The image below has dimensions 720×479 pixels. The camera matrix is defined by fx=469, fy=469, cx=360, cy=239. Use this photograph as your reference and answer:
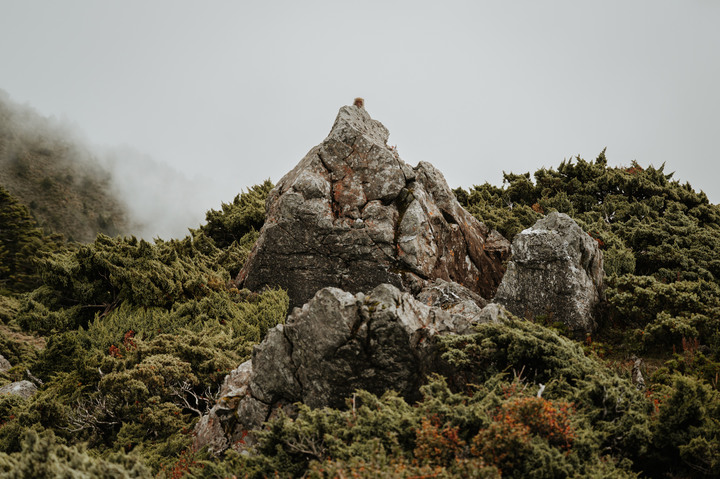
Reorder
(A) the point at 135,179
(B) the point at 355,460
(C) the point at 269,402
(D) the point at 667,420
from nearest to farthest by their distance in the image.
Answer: (B) the point at 355,460 < (D) the point at 667,420 < (C) the point at 269,402 < (A) the point at 135,179

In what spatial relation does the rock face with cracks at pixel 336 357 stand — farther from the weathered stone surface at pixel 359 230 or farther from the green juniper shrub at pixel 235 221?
the green juniper shrub at pixel 235 221

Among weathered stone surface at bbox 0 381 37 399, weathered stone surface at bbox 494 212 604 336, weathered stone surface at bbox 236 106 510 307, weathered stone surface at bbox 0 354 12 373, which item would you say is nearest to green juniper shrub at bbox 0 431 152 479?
weathered stone surface at bbox 0 381 37 399

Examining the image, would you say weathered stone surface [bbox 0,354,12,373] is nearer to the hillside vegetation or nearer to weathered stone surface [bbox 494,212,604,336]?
the hillside vegetation

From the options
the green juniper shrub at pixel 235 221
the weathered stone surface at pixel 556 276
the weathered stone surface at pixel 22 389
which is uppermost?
the green juniper shrub at pixel 235 221

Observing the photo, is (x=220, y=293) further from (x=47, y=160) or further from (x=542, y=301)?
(x=47, y=160)

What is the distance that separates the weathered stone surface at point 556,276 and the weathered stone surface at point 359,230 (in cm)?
269

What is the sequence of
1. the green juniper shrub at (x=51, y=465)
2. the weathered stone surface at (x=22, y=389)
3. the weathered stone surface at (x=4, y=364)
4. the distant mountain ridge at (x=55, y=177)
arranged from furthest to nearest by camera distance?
the distant mountain ridge at (x=55, y=177)
the weathered stone surface at (x=4, y=364)
the weathered stone surface at (x=22, y=389)
the green juniper shrub at (x=51, y=465)

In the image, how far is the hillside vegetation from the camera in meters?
5.42

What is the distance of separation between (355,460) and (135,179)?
388 feet

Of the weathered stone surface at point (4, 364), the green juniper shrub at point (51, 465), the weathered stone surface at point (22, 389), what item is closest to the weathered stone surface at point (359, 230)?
the weathered stone surface at point (22, 389)

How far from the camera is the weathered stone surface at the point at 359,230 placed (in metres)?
13.7

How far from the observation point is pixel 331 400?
782cm

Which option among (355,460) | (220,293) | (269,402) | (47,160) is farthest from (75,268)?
(47,160)

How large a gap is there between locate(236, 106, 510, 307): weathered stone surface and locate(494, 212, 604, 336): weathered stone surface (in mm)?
2689
